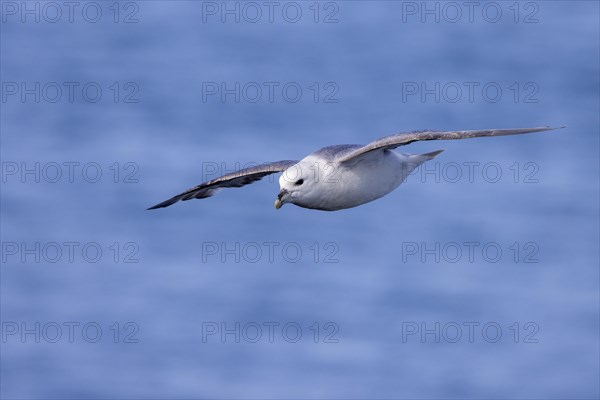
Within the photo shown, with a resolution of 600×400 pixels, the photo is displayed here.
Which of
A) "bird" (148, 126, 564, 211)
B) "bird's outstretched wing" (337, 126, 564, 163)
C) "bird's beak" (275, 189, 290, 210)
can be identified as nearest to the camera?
"bird's outstretched wing" (337, 126, 564, 163)

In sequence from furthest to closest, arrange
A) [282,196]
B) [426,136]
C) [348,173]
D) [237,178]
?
[237,178] < [348,173] < [282,196] < [426,136]

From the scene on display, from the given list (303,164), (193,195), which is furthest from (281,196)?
(193,195)

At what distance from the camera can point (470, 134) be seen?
17.5 meters

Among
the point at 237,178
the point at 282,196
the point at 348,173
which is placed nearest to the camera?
the point at 282,196

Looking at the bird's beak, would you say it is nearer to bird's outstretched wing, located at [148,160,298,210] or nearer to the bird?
the bird

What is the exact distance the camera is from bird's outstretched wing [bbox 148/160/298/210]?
20.1 meters

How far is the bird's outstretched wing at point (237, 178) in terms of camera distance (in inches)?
793

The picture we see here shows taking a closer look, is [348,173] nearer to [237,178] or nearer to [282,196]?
[282,196]

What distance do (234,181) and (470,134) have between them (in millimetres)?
4598

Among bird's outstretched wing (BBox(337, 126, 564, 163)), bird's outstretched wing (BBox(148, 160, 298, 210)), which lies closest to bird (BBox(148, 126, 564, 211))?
bird's outstretched wing (BBox(337, 126, 564, 163))

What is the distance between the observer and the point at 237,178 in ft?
67.7

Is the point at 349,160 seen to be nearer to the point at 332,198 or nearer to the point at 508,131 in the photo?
the point at 332,198

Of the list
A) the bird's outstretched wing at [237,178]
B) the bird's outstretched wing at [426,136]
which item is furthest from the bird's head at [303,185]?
the bird's outstretched wing at [237,178]

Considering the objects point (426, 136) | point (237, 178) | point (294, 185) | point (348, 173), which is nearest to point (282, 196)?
point (294, 185)
